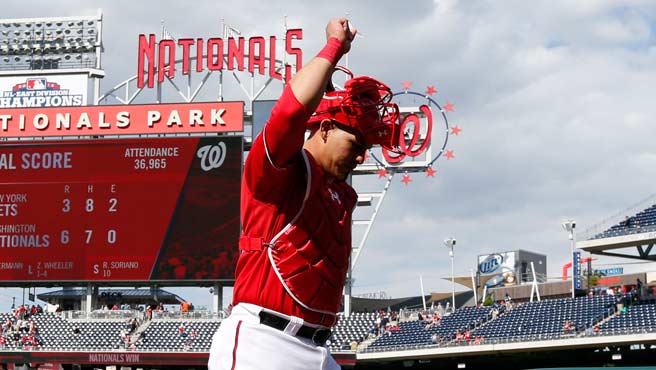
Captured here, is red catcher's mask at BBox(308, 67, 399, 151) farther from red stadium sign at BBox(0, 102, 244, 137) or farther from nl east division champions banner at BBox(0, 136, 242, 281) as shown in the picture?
red stadium sign at BBox(0, 102, 244, 137)

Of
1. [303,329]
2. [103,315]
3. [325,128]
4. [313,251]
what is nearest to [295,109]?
[325,128]

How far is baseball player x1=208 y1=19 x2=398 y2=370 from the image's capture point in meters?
3.55

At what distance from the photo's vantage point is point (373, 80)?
3.87 m

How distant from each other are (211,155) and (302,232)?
27234 millimetres

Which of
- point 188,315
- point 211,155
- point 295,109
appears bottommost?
point 188,315

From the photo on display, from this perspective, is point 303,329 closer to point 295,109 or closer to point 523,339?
point 295,109

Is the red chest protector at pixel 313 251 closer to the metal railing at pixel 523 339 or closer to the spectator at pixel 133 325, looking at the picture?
the metal railing at pixel 523 339

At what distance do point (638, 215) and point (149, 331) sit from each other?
17.1m

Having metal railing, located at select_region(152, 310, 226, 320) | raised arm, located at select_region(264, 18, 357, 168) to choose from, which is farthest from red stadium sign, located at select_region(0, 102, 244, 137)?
raised arm, located at select_region(264, 18, 357, 168)

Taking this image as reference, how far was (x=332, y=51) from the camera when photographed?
346 cm

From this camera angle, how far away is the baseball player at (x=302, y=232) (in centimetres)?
355

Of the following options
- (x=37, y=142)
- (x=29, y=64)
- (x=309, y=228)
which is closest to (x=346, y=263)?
(x=309, y=228)

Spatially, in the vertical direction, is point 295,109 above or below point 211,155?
below

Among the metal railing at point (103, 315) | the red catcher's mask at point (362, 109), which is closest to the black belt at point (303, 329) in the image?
the red catcher's mask at point (362, 109)
